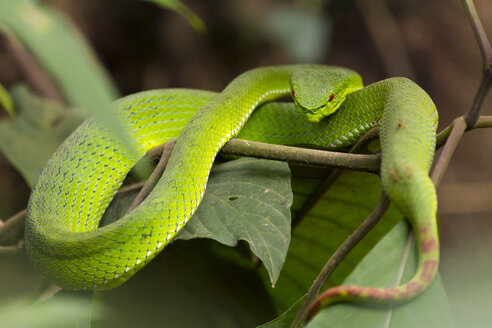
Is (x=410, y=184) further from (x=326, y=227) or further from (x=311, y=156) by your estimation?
(x=326, y=227)

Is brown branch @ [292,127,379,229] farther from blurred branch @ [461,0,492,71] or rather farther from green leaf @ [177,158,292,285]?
blurred branch @ [461,0,492,71]

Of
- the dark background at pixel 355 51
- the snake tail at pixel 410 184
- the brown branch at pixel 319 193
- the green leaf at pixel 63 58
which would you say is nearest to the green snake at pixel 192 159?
the snake tail at pixel 410 184

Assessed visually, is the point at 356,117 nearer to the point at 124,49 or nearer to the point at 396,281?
the point at 396,281

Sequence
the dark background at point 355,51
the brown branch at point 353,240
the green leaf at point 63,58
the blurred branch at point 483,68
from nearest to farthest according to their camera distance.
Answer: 1. the green leaf at point 63,58
2. the brown branch at point 353,240
3. the blurred branch at point 483,68
4. the dark background at point 355,51

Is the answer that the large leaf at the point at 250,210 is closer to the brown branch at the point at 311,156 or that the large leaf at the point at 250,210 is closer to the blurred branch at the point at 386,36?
the brown branch at the point at 311,156

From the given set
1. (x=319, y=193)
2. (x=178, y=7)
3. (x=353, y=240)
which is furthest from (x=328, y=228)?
(x=178, y=7)

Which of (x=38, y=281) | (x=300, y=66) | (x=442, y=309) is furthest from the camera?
(x=300, y=66)

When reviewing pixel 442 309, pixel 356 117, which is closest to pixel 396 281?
pixel 442 309

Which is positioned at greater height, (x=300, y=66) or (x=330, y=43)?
(x=300, y=66)
